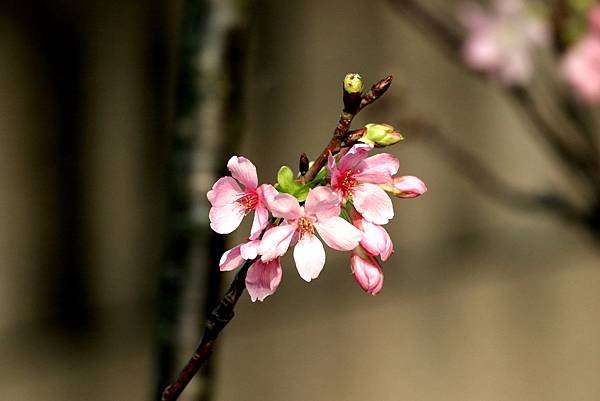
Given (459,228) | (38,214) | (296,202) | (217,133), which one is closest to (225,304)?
(296,202)

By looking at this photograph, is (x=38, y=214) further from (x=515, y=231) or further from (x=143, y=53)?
(x=515, y=231)

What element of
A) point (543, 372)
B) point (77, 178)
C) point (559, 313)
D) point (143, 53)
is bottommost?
point (543, 372)

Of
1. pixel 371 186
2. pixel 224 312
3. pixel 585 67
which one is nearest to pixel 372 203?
pixel 371 186

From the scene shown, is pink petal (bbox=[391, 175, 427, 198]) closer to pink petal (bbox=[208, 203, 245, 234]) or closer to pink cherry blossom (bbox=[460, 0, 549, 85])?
pink petal (bbox=[208, 203, 245, 234])

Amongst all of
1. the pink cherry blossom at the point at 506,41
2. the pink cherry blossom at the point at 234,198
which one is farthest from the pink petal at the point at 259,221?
the pink cherry blossom at the point at 506,41

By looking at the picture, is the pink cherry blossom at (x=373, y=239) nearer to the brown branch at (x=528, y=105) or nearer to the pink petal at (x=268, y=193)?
the pink petal at (x=268, y=193)

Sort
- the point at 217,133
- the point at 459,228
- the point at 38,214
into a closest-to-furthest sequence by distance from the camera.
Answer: the point at 217,133 < the point at 38,214 < the point at 459,228

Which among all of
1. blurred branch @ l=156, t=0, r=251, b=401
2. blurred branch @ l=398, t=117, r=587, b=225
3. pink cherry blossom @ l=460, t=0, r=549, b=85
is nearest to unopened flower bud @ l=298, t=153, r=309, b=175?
blurred branch @ l=156, t=0, r=251, b=401
